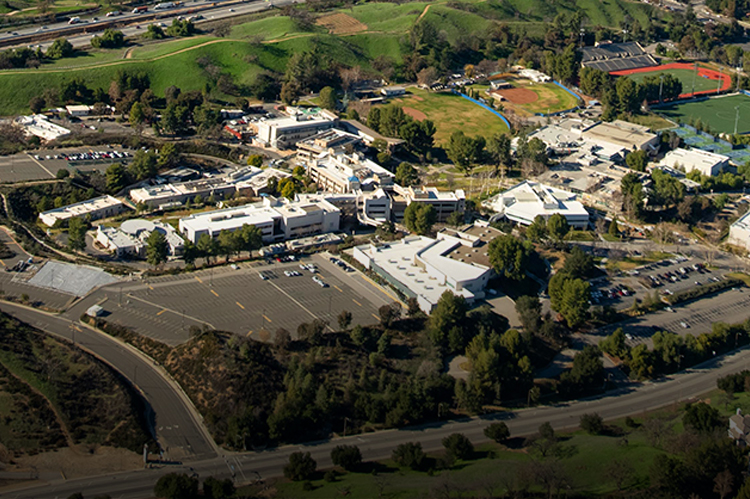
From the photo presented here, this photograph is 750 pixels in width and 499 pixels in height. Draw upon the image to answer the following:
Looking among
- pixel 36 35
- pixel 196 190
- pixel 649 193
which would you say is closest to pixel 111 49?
pixel 36 35

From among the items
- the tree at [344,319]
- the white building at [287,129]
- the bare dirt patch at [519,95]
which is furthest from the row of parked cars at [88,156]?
the bare dirt patch at [519,95]

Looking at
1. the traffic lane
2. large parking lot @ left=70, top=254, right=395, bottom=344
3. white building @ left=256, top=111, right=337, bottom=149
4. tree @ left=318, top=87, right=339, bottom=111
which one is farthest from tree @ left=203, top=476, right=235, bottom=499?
tree @ left=318, top=87, right=339, bottom=111

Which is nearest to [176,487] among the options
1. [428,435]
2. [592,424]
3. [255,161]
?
→ [428,435]

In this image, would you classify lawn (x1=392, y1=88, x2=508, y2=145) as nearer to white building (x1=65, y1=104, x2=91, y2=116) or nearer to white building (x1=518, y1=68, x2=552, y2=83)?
white building (x1=518, y1=68, x2=552, y2=83)

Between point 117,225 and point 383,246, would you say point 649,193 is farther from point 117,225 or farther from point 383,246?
point 117,225

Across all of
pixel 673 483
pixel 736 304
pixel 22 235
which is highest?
pixel 22 235

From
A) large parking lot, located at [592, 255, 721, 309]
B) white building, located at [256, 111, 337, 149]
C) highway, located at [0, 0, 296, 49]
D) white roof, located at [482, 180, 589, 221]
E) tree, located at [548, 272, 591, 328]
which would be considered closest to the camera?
tree, located at [548, 272, 591, 328]

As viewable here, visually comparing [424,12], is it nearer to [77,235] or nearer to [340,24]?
[340,24]
